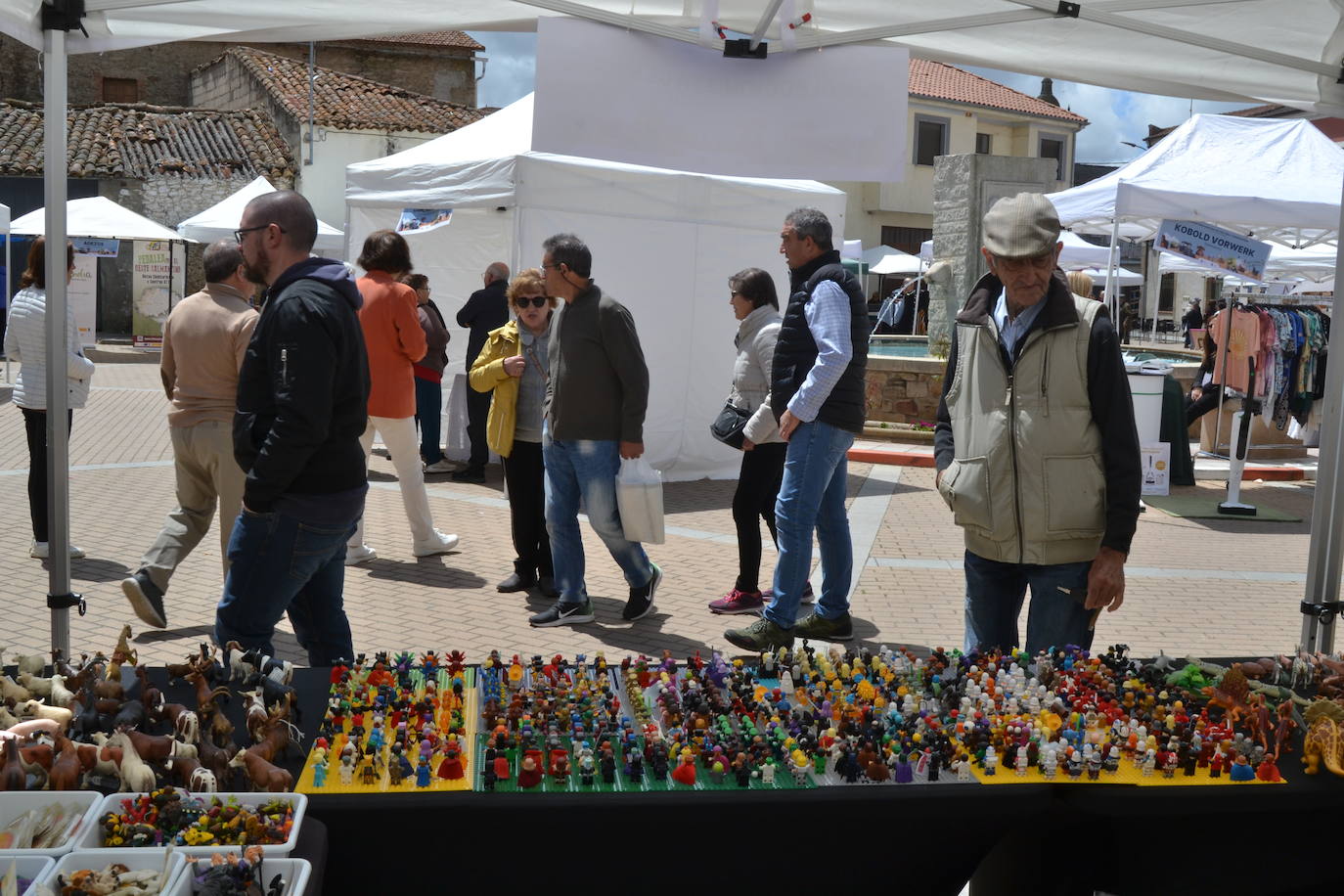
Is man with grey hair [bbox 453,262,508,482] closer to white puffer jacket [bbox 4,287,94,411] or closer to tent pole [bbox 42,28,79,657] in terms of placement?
white puffer jacket [bbox 4,287,94,411]

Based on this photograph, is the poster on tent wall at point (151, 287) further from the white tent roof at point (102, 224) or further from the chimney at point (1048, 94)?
the chimney at point (1048, 94)

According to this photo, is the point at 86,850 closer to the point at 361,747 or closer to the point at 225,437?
the point at 361,747

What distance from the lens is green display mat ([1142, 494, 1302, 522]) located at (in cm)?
1017

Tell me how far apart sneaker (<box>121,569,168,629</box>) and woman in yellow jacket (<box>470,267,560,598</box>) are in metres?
1.81

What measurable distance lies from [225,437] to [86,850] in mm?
3385

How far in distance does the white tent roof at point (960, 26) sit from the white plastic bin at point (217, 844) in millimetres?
2528

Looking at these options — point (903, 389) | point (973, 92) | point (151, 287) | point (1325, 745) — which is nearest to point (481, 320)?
point (903, 389)

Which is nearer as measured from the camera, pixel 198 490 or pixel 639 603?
pixel 198 490

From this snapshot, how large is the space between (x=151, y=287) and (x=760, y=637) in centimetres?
2339

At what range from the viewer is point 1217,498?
11086 millimetres

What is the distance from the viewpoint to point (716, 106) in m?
3.96

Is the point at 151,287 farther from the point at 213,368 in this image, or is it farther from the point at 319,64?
the point at 213,368

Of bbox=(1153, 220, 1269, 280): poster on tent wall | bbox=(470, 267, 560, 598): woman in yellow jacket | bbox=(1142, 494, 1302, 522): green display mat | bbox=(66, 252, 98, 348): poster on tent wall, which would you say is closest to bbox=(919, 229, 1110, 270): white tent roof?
bbox=(1153, 220, 1269, 280): poster on tent wall

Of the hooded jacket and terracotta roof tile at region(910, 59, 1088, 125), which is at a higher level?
Answer: terracotta roof tile at region(910, 59, 1088, 125)
